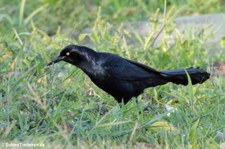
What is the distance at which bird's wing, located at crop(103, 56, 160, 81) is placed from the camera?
665 centimetres

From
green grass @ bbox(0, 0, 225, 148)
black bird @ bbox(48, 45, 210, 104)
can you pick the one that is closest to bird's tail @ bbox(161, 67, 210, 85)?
black bird @ bbox(48, 45, 210, 104)

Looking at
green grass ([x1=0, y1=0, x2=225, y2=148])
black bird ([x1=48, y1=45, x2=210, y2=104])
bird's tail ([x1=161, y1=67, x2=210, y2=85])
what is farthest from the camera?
bird's tail ([x1=161, y1=67, x2=210, y2=85])

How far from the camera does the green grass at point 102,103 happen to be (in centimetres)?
570

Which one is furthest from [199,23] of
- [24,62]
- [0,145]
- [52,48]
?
[0,145]

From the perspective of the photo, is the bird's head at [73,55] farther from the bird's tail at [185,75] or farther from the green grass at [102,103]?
the bird's tail at [185,75]

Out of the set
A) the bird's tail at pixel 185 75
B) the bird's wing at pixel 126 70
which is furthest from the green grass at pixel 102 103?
the bird's wing at pixel 126 70

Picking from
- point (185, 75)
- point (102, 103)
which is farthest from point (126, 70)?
point (185, 75)

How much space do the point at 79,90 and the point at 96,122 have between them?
1.29m

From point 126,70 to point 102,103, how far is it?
1.26 feet

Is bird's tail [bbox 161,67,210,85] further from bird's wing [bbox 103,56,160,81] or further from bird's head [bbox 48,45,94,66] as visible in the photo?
bird's head [bbox 48,45,94,66]

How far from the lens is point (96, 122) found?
19.2 feet

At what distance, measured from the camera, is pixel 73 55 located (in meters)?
6.65

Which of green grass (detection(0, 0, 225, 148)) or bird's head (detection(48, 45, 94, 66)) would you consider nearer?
green grass (detection(0, 0, 225, 148))

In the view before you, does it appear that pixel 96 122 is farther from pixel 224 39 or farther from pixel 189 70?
pixel 224 39
